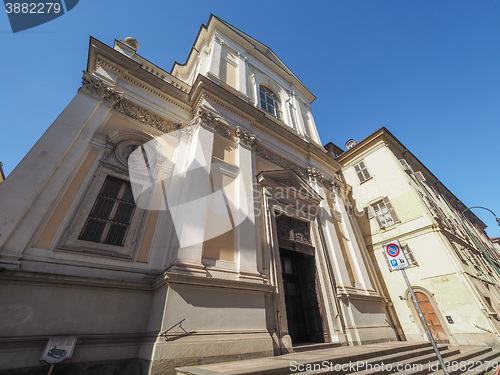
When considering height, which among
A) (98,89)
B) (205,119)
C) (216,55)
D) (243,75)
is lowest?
(98,89)

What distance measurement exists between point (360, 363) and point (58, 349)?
5305mm

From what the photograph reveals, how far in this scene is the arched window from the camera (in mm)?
12698

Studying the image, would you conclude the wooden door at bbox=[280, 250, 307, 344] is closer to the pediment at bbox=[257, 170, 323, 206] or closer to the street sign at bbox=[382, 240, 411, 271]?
the pediment at bbox=[257, 170, 323, 206]

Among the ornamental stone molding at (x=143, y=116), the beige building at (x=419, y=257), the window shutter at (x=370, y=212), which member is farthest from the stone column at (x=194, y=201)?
the window shutter at (x=370, y=212)

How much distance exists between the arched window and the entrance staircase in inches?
435

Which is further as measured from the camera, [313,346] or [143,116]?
[143,116]

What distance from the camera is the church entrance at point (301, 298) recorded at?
7488 mm

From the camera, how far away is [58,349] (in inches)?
144

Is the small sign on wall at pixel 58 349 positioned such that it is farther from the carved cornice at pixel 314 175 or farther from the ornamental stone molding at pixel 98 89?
the carved cornice at pixel 314 175

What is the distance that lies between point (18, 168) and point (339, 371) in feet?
24.1

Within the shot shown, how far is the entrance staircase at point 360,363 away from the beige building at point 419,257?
255 cm

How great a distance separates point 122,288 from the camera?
15.5 feet

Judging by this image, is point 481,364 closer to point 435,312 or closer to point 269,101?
point 435,312

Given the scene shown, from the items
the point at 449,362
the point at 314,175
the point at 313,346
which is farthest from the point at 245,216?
the point at 449,362
